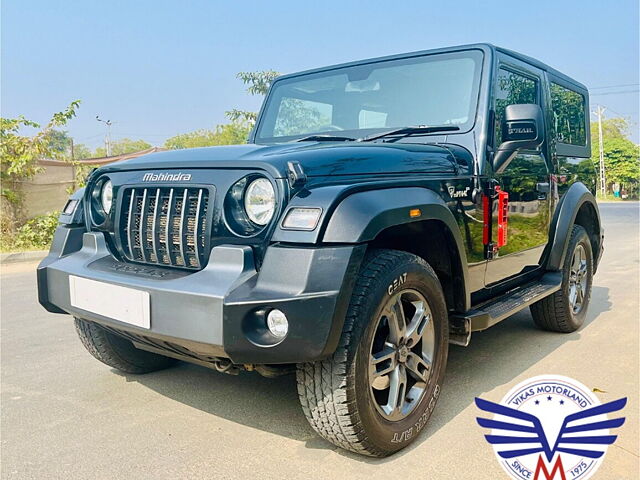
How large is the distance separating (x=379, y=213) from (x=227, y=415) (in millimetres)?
1378

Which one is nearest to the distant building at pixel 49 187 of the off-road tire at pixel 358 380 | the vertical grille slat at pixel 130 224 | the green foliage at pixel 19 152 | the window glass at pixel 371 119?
the green foliage at pixel 19 152

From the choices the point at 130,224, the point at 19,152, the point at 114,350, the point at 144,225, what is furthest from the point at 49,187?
the point at 144,225

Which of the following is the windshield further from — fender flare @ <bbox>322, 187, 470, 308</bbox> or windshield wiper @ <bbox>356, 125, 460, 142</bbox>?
fender flare @ <bbox>322, 187, 470, 308</bbox>

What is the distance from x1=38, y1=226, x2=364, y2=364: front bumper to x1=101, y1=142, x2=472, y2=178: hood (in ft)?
1.23

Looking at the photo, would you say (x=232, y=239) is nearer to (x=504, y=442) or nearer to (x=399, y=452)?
(x=399, y=452)

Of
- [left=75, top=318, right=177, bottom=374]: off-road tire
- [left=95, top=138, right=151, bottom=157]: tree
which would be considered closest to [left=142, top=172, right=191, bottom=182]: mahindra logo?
[left=75, top=318, right=177, bottom=374]: off-road tire

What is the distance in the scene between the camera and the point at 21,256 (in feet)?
29.4

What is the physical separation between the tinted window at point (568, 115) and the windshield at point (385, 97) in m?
1.28

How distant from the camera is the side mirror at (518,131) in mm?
3125

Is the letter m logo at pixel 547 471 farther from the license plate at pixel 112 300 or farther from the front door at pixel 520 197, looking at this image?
the license plate at pixel 112 300

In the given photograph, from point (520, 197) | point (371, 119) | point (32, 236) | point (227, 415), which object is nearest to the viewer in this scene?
point (227, 415)

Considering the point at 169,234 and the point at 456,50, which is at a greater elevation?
the point at 456,50

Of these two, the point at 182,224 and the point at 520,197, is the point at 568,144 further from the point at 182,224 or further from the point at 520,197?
the point at 182,224

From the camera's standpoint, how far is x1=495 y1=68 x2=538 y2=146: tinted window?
3412 millimetres
